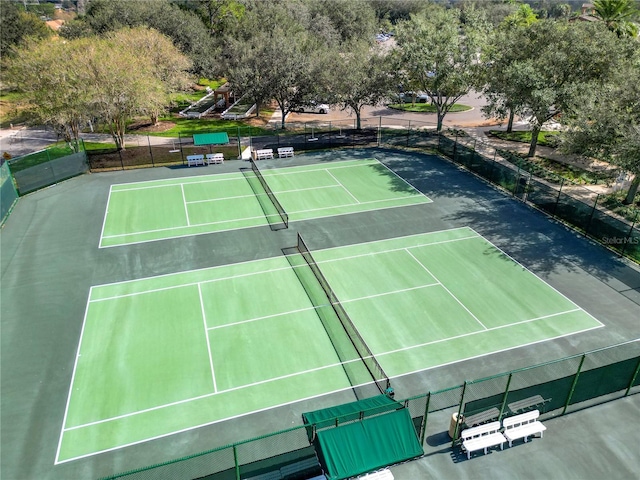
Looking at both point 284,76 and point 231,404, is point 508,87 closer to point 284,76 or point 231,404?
point 284,76

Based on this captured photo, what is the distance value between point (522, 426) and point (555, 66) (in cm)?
2465

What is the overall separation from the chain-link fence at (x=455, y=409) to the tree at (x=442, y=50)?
24649mm

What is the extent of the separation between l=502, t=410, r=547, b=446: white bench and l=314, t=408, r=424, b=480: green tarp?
2.96 metres

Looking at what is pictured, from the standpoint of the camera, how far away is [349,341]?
53.1 feet

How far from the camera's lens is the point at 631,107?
2397 cm

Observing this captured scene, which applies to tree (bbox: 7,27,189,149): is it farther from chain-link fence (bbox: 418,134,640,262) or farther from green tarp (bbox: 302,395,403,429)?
green tarp (bbox: 302,395,403,429)

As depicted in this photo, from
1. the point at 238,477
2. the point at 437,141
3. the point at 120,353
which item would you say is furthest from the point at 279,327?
the point at 437,141

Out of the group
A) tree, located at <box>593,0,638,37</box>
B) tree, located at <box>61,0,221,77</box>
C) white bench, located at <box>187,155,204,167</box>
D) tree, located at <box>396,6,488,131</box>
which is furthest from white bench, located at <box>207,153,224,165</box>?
tree, located at <box>593,0,638,37</box>

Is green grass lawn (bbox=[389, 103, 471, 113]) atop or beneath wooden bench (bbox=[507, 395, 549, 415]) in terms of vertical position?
atop

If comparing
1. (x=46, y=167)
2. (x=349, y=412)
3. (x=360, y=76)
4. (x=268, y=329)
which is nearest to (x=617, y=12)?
(x=360, y=76)

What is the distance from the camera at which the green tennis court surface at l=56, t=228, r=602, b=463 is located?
13.8 m

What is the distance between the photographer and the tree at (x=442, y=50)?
33938 millimetres

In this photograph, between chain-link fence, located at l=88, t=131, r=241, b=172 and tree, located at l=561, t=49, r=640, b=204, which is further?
chain-link fence, located at l=88, t=131, r=241, b=172

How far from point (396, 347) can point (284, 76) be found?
2938cm
